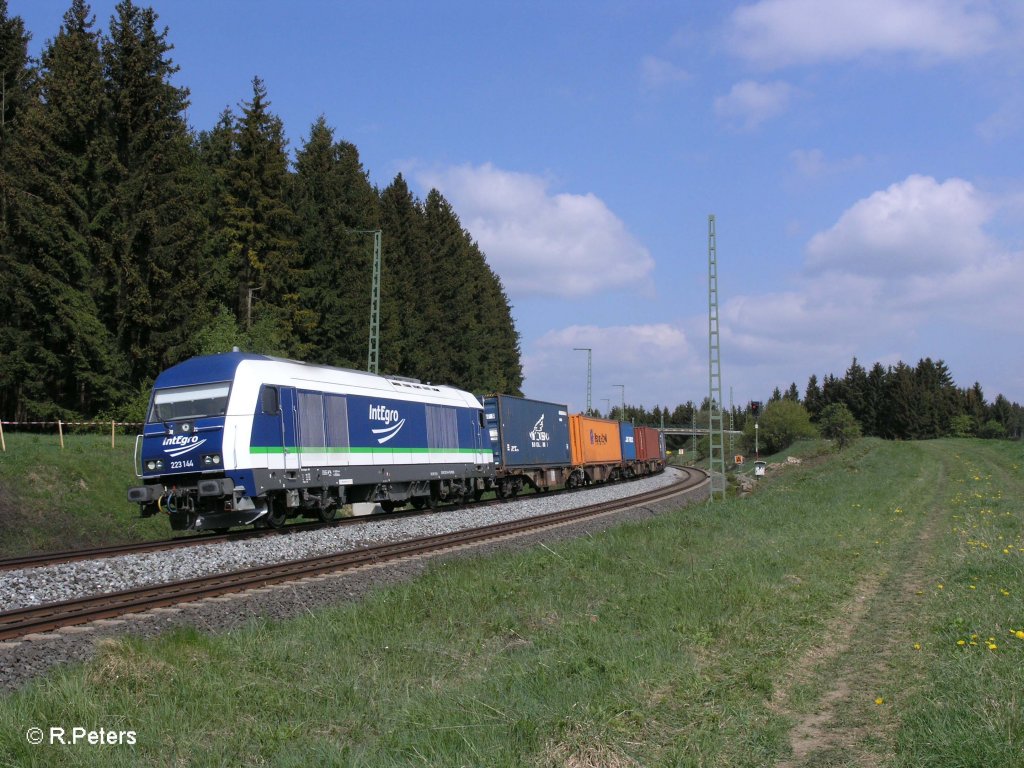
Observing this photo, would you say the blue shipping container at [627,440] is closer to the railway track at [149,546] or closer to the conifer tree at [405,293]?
the conifer tree at [405,293]

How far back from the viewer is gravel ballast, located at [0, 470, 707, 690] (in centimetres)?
862

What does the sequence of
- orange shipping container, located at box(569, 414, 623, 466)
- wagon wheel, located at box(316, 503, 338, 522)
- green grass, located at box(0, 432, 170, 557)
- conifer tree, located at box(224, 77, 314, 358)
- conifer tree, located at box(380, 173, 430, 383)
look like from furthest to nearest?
conifer tree, located at box(380, 173, 430, 383), conifer tree, located at box(224, 77, 314, 358), orange shipping container, located at box(569, 414, 623, 466), wagon wheel, located at box(316, 503, 338, 522), green grass, located at box(0, 432, 170, 557)

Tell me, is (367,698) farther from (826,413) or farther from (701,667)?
(826,413)

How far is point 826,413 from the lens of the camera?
8612cm

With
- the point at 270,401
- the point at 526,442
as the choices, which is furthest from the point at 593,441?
the point at 270,401

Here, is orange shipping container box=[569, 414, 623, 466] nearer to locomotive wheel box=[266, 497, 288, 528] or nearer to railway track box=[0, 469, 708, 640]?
railway track box=[0, 469, 708, 640]

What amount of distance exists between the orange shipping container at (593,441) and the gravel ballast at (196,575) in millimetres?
17554

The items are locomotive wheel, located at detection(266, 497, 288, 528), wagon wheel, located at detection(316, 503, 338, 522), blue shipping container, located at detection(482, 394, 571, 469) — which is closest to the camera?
locomotive wheel, located at detection(266, 497, 288, 528)

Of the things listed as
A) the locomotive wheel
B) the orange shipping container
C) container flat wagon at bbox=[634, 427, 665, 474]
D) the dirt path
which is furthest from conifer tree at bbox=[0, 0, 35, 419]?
container flat wagon at bbox=[634, 427, 665, 474]

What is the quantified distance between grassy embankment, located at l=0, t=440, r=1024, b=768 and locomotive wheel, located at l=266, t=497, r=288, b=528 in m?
7.29

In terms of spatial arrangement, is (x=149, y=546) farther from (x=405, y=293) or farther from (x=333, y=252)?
(x=405, y=293)

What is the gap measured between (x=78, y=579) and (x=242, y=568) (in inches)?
100

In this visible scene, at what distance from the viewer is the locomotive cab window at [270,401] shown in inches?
679

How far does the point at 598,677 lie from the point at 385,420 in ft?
52.8
